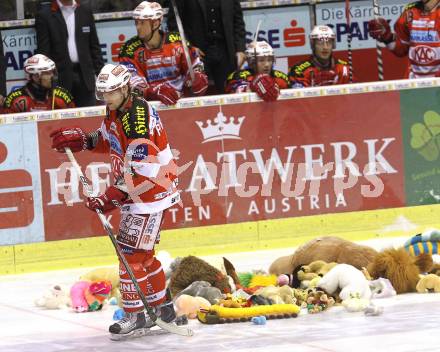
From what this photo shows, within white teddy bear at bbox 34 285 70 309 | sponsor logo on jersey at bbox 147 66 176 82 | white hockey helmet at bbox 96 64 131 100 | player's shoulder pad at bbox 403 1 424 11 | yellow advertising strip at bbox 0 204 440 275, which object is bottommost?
yellow advertising strip at bbox 0 204 440 275

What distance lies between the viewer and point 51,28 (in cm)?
1393

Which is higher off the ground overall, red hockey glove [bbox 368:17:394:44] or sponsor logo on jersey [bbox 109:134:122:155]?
sponsor logo on jersey [bbox 109:134:122:155]

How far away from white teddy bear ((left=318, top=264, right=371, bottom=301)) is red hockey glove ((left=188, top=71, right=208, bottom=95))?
3.21 m

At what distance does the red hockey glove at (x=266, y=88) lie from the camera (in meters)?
12.9

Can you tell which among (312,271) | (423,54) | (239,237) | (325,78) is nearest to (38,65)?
(239,237)

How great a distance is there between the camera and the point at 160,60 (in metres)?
13.2

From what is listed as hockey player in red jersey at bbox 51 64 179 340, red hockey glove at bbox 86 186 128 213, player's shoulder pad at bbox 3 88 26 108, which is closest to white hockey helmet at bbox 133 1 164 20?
player's shoulder pad at bbox 3 88 26 108

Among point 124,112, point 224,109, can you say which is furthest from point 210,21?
point 124,112

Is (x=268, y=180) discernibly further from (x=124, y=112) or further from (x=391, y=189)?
(x=124, y=112)

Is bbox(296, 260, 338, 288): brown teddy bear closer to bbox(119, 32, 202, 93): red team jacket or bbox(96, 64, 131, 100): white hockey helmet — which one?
bbox(96, 64, 131, 100): white hockey helmet

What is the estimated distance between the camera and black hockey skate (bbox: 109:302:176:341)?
9.59 metres

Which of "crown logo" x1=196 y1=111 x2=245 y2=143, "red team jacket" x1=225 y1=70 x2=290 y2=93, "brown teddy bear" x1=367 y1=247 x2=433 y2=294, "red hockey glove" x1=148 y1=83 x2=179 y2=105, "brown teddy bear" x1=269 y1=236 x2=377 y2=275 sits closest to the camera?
"brown teddy bear" x1=367 y1=247 x2=433 y2=294

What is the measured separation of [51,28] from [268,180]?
→ 281 cm

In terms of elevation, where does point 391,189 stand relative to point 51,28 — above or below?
below
